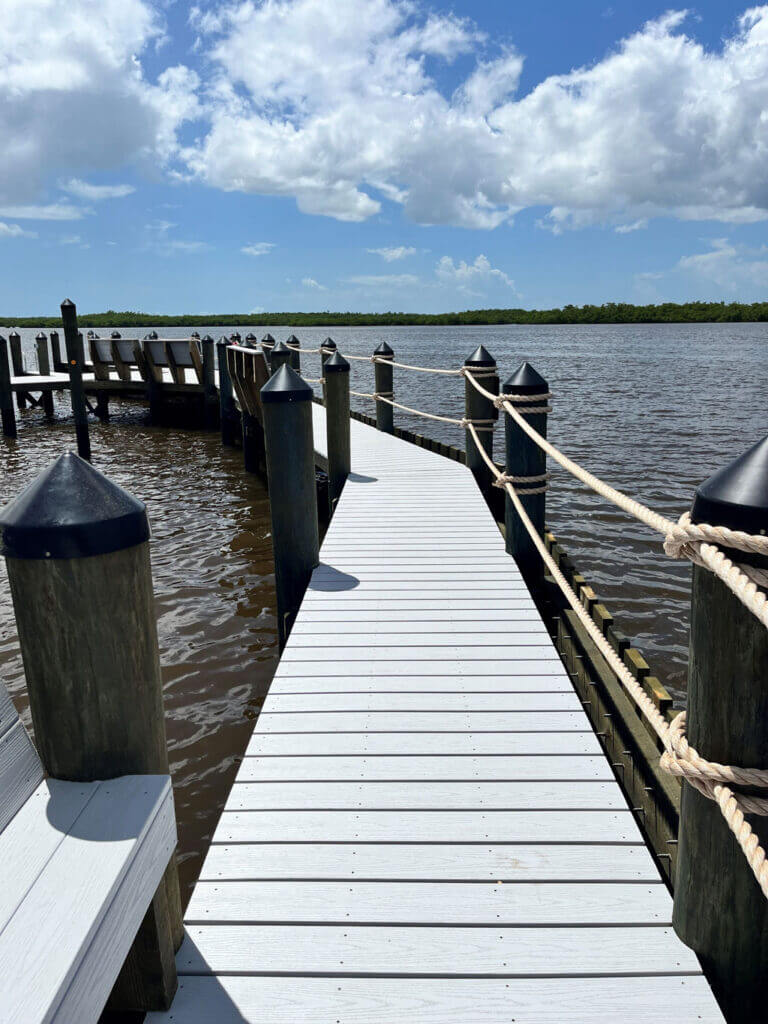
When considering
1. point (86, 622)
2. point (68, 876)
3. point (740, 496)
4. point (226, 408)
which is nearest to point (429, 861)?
point (68, 876)

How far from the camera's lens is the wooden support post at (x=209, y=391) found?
1762 centimetres

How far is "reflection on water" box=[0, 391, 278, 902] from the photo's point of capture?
15.5 ft

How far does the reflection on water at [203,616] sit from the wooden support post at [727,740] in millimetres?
2887

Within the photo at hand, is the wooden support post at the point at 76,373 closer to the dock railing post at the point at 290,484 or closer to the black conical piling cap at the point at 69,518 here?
the dock railing post at the point at 290,484

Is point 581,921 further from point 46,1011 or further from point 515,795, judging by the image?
point 46,1011

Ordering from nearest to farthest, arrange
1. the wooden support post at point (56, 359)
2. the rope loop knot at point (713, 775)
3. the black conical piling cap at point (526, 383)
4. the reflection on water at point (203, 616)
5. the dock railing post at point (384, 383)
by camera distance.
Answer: the rope loop knot at point (713, 775) → the black conical piling cap at point (526, 383) → the reflection on water at point (203, 616) → the dock railing post at point (384, 383) → the wooden support post at point (56, 359)

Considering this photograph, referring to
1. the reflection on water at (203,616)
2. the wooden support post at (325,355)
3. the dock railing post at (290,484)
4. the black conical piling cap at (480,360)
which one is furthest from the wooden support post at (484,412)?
the dock railing post at (290,484)

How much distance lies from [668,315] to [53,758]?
140216 millimetres

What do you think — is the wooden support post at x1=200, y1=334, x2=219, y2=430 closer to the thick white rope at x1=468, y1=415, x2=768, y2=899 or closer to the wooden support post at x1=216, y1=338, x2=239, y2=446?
the wooden support post at x1=216, y1=338, x2=239, y2=446

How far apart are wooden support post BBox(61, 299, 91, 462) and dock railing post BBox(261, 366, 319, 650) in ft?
37.6

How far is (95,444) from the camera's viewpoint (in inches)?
690

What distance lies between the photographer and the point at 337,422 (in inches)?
303

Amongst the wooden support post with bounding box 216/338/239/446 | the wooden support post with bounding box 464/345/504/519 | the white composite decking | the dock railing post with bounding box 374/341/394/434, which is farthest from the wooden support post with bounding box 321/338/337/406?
the white composite decking

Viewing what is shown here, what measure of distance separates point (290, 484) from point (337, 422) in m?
2.97
